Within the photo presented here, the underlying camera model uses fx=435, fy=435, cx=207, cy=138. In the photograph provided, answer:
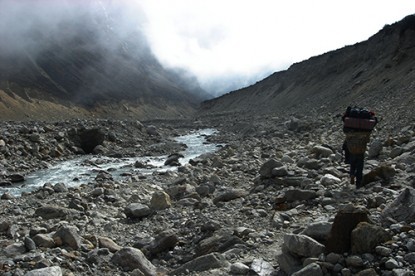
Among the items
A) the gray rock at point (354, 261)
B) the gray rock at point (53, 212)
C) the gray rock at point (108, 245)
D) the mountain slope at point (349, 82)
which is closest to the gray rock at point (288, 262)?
the gray rock at point (354, 261)

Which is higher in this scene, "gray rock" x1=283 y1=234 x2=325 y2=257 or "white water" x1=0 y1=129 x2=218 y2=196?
"white water" x1=0 y1=129 x2=218 y2=196

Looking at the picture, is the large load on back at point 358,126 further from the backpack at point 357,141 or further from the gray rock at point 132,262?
the gray rock at point 132,262

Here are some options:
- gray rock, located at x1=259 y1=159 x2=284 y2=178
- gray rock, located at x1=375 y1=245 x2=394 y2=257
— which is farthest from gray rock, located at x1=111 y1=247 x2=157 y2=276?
gray rock, located at x1=259 y1=159 x2=284 y2=178

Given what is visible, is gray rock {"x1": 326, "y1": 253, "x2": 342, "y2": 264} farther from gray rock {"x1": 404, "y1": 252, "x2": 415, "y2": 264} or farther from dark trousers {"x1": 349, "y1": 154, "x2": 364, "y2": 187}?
dark trousers {"x1": 349, "y1": 154, "x2": 364, "y2": 187}

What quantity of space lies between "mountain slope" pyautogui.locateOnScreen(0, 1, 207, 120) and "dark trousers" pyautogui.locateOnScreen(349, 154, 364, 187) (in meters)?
71.0

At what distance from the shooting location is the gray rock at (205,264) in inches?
233

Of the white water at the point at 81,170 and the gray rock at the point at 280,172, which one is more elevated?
the white water at the point at 81,170

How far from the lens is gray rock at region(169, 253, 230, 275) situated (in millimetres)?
5914

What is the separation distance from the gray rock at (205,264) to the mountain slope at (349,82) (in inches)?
561

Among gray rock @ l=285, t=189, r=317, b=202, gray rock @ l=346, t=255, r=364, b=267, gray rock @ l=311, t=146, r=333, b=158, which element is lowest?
gray rock @ l=346, t=255, r=364, b=267

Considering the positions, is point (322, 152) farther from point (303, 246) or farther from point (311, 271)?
point (311, 271)

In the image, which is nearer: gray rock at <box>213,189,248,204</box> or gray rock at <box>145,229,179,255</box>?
gray rock at <box>145,229,179,255</box>

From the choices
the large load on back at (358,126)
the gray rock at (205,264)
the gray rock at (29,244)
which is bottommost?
the gray rock at (205,264)

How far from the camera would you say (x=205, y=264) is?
596 cm
